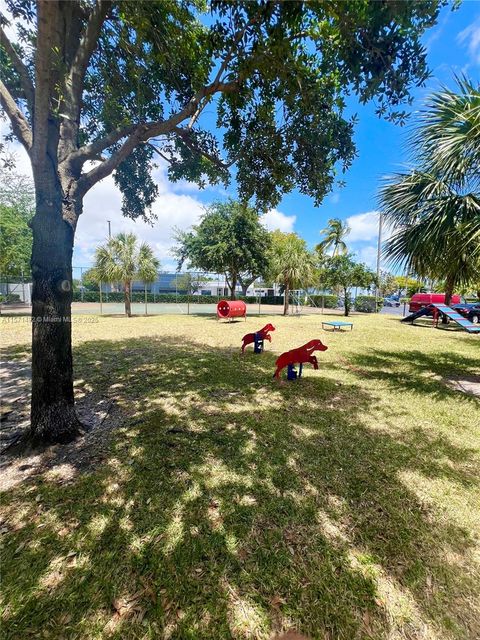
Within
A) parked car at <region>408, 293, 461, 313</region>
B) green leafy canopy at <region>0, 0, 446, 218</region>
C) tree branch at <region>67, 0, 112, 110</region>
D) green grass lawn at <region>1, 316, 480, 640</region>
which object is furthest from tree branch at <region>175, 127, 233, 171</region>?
parked car at <region>408, 293, 461, 313</region>

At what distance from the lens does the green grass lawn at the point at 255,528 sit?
4.72 ft

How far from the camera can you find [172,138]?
17.4 feet

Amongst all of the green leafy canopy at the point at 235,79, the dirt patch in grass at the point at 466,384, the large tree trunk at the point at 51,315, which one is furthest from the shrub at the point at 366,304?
the large tree trunk at the point at 51,315

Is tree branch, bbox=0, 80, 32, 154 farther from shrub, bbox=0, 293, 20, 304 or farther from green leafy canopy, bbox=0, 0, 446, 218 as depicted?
shrub, bbox=0, 293, 20, 304

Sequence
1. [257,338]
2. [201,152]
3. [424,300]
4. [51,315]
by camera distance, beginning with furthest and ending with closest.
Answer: [424,300] < [257,338] < [201,152] < [51,315]

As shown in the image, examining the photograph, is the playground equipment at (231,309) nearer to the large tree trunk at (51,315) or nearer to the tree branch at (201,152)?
the tree branch at (201,152)

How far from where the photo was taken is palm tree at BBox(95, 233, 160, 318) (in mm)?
16766

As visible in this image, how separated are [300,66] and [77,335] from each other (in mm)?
9536

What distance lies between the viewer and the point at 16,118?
2.70 metres

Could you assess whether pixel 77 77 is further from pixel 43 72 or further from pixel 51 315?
pixel 51 315

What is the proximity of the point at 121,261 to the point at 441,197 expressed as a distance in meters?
16.0

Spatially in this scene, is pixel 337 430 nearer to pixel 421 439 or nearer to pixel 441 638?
pixel 421 439

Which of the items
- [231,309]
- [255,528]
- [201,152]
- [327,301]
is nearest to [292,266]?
[231,309]

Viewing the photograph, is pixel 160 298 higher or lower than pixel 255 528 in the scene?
higher
